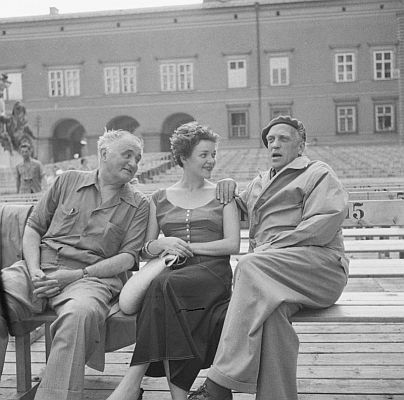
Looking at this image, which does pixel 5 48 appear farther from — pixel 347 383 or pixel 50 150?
pixel 347 383

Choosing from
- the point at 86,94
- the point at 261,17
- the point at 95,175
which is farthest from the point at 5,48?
the point at 95,175

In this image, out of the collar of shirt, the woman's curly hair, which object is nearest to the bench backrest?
the collar of shirt

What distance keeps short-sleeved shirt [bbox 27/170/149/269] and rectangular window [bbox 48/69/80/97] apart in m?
33.3

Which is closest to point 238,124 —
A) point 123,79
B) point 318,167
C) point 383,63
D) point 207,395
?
point 123,79

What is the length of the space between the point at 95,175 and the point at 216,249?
729 mm

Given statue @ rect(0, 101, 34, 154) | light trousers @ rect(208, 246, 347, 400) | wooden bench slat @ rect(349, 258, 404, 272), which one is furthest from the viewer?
statue @ rect(0, 101, 34, 154)

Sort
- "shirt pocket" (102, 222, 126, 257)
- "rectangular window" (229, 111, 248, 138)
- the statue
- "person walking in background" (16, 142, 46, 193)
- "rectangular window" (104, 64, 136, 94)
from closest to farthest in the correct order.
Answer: "shirt pocket" (102, 222, 126, 257) < "person walking in background" (16, 142, 46, 193) < the statue < "rectangular window" (229, 111, 248, 138) < "rectangular window" (104, 64, 136, 94)

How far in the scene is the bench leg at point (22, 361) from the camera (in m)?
3.05

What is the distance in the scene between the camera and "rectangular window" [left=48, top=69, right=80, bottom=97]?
35438 mm

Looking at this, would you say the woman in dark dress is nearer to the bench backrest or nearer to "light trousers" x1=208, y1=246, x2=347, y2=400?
"light trousers" x1=208, y1=246, x2=347, y2=400

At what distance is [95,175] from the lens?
131 inches

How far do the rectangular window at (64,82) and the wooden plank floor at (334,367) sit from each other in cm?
3261

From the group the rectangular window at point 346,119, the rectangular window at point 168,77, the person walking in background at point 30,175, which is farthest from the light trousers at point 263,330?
the rectangular window at point 168,77

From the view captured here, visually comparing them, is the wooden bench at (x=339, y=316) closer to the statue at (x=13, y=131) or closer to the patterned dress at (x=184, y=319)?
the patterned dress at (x=184, y=319)
